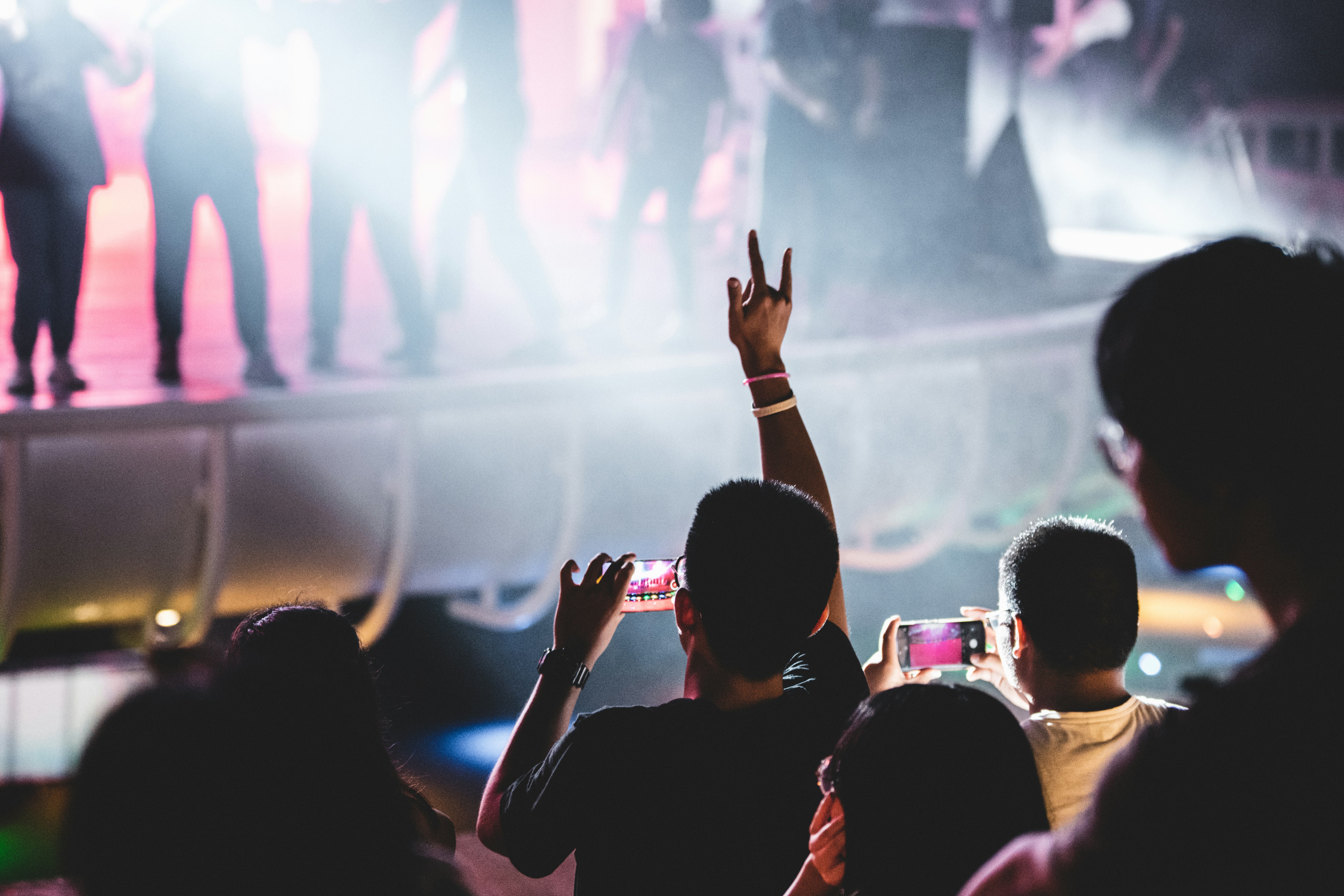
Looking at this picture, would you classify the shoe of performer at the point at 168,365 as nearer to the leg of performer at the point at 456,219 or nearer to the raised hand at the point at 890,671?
the leg of performer at the point at 456,219

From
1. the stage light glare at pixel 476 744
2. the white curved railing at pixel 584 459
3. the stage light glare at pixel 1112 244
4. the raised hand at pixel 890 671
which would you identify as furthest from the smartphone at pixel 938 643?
the stage light glare at pixel 1112 244

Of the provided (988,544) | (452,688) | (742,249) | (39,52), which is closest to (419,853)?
(39,52)

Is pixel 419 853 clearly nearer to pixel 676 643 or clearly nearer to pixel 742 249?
pixel 676 643

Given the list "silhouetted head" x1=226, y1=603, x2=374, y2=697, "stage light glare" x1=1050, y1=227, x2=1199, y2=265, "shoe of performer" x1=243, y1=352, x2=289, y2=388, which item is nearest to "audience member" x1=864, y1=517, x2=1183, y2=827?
"silhouetted head" x1=226, y1=603, x2=374, y2=697

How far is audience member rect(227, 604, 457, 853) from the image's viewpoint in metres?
0.78

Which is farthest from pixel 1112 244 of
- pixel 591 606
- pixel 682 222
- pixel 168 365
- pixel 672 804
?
pixel 672 804

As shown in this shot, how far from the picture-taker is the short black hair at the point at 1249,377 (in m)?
0.54

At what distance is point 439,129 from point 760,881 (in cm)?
416

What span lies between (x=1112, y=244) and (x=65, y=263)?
4895mm

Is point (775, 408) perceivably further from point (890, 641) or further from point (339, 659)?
point (339, 659)

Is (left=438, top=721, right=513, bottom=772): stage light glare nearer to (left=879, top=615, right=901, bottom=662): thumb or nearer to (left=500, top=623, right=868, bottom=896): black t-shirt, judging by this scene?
(left=879, top=615, right=901, bottom=662): thumb

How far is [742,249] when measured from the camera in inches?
198

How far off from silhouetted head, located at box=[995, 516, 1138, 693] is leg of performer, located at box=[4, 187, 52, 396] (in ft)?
9.37

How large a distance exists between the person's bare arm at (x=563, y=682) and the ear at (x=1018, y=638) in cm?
39
